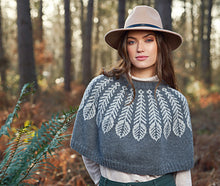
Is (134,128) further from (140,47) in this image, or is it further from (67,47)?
(67,47)

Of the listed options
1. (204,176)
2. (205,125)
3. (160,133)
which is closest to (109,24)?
(205,125)

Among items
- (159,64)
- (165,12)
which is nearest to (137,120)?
(159,64)

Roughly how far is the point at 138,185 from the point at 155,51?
1198 millimetres

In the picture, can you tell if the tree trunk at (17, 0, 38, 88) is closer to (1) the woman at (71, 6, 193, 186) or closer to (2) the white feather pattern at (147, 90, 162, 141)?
(1) the woman at (71, 6, 193, 186)

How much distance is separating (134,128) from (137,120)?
0.25 ft

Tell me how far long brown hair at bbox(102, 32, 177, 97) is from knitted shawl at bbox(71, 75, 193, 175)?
0.07 metres

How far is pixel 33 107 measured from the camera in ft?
21.2

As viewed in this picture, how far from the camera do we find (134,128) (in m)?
2.18

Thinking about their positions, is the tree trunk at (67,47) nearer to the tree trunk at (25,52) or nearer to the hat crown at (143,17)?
the tree trunk at (25,52)

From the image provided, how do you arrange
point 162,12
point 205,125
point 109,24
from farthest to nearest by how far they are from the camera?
point 109,24, point 205,125, point 162,12

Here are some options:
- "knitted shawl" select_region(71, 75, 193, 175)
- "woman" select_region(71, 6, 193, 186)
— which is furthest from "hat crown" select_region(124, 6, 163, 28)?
"knitted shawl" select_region(71, 75, 193, 175)

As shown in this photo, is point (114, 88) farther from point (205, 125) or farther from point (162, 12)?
point (205, 125)

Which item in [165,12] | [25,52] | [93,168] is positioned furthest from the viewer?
[25,52]

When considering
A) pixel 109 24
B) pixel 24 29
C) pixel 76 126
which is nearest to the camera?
pixel 76 126
